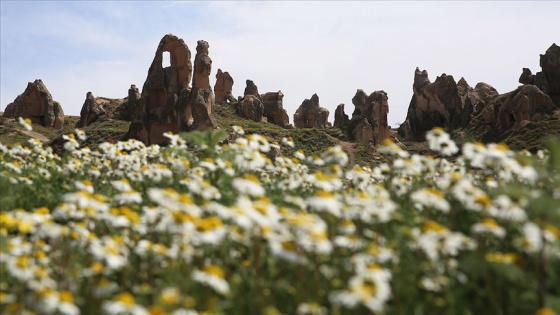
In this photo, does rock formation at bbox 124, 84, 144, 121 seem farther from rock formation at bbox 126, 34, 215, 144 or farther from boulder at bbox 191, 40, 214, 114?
boulder at bbox 191, 40, 214, 114

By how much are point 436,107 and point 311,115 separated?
3263cm

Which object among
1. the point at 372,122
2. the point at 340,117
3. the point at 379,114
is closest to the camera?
the point at 372,122

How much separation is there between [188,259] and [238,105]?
103m

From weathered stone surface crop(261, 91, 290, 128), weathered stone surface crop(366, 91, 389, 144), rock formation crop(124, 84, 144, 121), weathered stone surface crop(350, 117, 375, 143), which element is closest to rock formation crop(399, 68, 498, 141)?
Answer: weathered stone surface crop(366, 91, 389, 144)

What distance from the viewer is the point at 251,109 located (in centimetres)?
10475

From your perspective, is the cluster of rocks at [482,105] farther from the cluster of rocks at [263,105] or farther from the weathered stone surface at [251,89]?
the weathered stone surface at [251,89]

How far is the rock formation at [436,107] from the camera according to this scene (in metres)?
105

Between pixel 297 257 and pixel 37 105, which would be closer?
pixel 297 257

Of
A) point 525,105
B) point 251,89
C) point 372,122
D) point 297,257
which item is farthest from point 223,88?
point 297,257

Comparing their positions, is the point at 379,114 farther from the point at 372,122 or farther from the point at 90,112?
the point at 90,112

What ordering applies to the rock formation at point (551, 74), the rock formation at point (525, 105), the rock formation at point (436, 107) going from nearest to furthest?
the rock formation at point (525, 105) → the rock formation at point (551, 74) → the rock formation at point (436, 107)

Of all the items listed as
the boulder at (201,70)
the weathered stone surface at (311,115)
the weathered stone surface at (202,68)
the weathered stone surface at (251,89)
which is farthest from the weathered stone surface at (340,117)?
the boulder at (201,70)

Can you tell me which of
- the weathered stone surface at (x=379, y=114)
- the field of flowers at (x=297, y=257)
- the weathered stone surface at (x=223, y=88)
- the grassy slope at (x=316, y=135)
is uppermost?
the weathered stone surface at (x=223, y=88)

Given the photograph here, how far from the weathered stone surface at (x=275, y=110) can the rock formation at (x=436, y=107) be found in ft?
81.5
